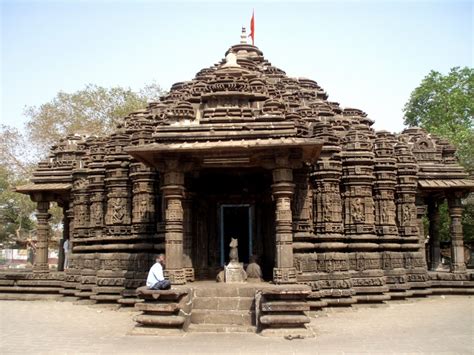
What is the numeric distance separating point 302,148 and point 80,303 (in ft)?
27.6

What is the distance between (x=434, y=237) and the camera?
18.3 m

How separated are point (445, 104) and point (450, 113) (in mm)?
678

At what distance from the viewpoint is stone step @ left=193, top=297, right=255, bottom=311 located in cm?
988

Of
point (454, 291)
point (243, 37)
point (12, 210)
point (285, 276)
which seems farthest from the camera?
point (12, 210)

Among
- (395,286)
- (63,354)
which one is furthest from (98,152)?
(395,286)

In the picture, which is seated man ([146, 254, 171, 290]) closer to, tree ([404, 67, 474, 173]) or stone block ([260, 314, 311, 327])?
stone block ([260, 314, 311, 327])

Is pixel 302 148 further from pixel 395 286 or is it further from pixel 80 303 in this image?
pixel 80 303

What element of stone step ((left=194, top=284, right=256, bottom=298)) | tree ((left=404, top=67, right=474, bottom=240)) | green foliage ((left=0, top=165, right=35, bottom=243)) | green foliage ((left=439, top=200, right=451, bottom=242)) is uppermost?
tree ((left=404, top=67, right=474, bottom=240))

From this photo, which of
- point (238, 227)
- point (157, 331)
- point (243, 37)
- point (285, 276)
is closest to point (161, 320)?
point (157, 331)

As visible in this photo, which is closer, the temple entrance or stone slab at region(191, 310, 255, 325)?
stone slab at region(191, 310, 255, 325)

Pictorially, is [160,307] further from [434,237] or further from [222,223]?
[434,237]

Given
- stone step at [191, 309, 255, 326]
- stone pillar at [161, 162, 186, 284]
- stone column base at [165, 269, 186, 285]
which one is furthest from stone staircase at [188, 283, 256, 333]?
stone pillar at [161, 162, 186, 284]

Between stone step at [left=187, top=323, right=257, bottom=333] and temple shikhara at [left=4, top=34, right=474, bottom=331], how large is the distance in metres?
0.16

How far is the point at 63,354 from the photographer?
7.61 meters
